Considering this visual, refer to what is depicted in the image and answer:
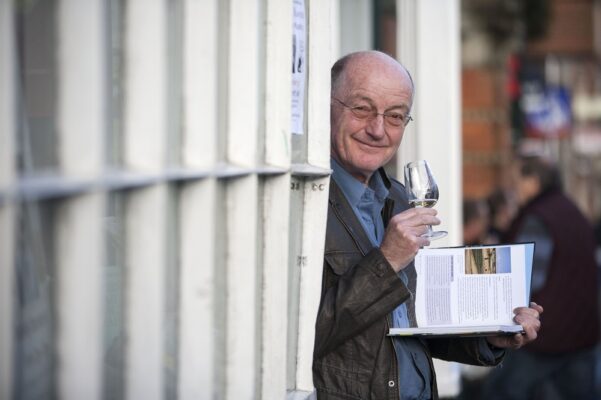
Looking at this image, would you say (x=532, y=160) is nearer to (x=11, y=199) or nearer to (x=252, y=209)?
(x=252, y=209)

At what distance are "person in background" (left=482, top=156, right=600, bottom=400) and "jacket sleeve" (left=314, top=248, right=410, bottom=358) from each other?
13.7 ft

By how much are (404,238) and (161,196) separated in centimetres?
134

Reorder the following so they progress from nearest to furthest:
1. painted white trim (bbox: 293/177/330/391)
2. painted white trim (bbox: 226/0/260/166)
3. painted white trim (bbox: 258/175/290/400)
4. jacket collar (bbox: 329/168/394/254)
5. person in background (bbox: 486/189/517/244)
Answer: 1. painted white trim (bbox: 226/0/260/166)
2. painted white trim (bbox: 258/175/290/400)
3. painted white trim (bbox: 293/177/330/391)
4. jacket collar (bbox: 329/168/394/254)
5. person in background (bbox: 486/189/517/244)

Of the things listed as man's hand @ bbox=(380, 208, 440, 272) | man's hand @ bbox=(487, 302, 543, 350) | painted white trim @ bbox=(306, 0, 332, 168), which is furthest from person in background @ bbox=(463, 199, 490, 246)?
painted white trim @ bbox=(306, 0, 332, 168)

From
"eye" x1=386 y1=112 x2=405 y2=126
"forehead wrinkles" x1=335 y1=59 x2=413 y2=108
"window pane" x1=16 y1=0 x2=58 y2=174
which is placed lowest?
"window pane" x1=16 y1=0 x2=58 y2=174

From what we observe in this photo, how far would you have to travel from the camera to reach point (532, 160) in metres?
7.84

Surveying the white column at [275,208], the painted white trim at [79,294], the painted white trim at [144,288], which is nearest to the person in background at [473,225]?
the white column at [275,208]

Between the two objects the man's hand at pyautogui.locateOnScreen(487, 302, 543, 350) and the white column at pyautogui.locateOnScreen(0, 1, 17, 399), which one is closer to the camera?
the white column at pyautogui.locateOnScreen(0, 1, 17, 399)

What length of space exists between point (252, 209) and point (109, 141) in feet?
2.61

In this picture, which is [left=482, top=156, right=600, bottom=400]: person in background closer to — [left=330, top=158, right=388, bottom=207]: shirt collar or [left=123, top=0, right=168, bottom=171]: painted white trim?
[left=330, top=158, right=388, bottom=207]: shirt collar

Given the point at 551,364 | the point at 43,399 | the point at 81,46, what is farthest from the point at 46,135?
the point at 551,364

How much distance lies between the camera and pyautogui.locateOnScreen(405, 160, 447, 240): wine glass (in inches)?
141

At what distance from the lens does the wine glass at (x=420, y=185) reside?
359 centimetres

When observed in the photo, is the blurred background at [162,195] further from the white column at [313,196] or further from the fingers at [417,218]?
the fingers at [417,218]
